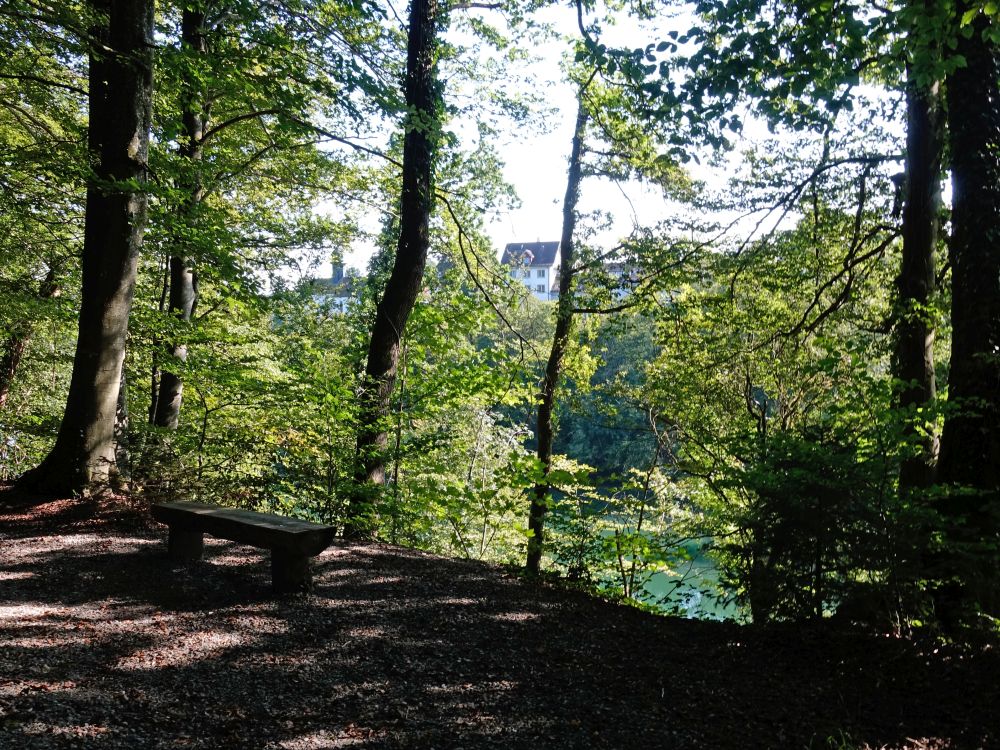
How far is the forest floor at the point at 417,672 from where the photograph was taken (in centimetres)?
287

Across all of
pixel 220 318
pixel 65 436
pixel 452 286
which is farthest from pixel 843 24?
pixel 220 318

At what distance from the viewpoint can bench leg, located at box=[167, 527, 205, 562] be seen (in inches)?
202

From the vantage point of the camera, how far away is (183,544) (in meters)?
5.15

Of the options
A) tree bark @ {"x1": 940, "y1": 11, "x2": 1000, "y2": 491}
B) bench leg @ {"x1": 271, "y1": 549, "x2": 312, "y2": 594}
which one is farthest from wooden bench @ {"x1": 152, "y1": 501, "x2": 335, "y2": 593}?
tree bark @ {"x1": 940, "y1": 11, "x2": 1000, "y2": 491}

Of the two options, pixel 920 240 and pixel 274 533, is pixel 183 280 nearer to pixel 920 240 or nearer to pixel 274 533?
pixel 274 533

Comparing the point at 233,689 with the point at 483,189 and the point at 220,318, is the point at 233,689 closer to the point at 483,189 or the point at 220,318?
the point at 483,189

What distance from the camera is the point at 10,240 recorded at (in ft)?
29.3

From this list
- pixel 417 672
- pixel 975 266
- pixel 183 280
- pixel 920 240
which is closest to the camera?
pixel 417 672

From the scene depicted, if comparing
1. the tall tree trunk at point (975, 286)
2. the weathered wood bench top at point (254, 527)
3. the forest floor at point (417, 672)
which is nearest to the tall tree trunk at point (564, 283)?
the tall tree trunk at point (975, 286)

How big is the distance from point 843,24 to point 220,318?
12273 millimetres

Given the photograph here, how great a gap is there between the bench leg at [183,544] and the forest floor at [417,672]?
198 mm

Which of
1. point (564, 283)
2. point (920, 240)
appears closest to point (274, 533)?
point (920, 240)

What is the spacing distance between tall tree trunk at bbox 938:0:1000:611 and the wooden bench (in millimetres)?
4344

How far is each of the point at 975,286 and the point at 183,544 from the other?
6530mm
